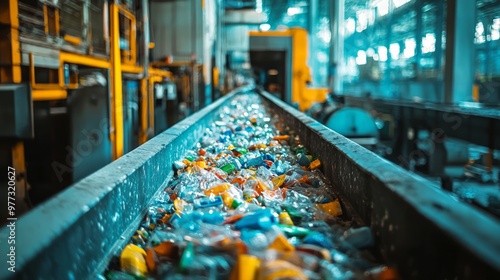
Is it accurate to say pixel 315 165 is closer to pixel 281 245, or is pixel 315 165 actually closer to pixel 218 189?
pixel 218 189

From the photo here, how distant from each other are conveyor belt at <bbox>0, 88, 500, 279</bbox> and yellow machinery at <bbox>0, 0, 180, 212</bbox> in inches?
72.0

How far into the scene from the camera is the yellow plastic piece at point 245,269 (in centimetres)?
106

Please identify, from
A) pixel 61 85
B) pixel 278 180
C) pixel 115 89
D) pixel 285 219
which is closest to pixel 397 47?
pixel 115 89

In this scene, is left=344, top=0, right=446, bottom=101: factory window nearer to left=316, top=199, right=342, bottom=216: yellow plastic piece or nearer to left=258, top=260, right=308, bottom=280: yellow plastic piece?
left=316, top=199, right=342, bottom=216: yellow plastic piece

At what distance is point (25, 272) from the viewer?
893 mm

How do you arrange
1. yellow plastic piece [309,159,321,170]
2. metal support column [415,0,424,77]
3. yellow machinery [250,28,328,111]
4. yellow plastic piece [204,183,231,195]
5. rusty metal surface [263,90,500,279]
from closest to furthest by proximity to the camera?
rusty metal surface [263,90,500,279] < yellow plastic piece [204,183,231,195] < yellow plastic piece [309,159,321,170] < yellow machinery [250,28,328,111] < metal support column [415,0,424,77]

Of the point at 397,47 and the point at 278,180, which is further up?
the point at 397,47

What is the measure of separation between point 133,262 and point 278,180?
3.52ft

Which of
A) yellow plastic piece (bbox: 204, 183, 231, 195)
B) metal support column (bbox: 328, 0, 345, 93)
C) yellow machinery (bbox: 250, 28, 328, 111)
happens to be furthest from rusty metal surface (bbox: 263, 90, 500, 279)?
metal support column (bbox: 328, 0, 345, 93)

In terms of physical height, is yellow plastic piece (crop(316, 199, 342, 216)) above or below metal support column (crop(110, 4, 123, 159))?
below

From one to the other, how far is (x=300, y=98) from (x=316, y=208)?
31.3 ft

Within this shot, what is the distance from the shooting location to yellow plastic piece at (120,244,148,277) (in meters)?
1.33

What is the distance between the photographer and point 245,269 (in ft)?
3.51

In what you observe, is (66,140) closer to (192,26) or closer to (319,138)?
(319,138)
